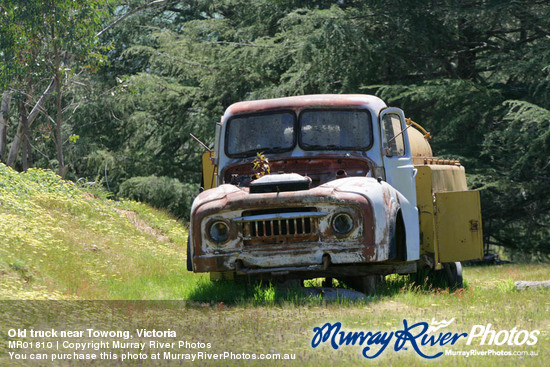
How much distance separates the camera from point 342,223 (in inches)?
360

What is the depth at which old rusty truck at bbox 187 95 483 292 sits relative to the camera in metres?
9.10

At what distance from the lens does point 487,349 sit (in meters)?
7.04

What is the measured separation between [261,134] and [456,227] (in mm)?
3059

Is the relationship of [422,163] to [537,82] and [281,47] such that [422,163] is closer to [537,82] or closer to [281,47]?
[537,82]

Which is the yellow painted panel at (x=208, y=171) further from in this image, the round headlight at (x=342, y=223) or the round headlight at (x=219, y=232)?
the round headlight at (x=342, y=223)

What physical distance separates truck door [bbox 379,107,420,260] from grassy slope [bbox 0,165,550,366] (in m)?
0.78

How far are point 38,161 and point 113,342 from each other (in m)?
24.7

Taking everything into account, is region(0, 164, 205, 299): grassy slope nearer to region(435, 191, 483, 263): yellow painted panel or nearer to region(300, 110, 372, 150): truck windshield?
region(300, 110, 372, 150): truck windshield

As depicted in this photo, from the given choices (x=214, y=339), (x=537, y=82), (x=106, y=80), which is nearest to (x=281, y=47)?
(x=537, y=82)

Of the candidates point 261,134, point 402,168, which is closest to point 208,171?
point 261,134

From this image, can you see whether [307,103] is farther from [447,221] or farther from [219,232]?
[447,221]

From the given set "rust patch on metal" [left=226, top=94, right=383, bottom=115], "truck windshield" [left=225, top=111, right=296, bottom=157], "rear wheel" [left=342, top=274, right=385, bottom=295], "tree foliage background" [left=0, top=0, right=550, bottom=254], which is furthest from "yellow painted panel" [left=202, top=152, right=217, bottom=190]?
"tree foliage background" [left=0, top=0, right=550, bottom=254]

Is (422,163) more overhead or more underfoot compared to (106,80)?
more underfoot

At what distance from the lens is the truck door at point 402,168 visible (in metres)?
10.2
